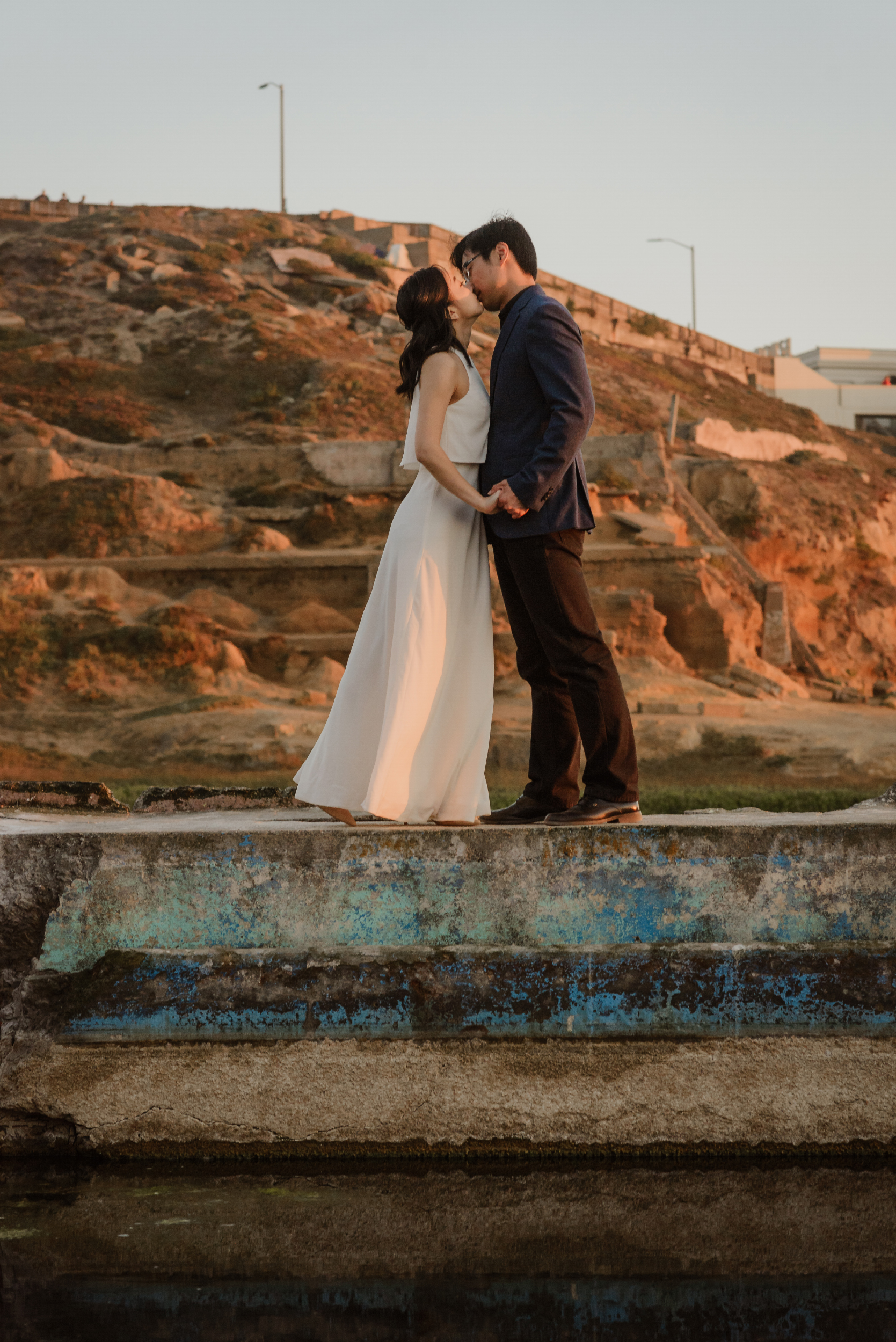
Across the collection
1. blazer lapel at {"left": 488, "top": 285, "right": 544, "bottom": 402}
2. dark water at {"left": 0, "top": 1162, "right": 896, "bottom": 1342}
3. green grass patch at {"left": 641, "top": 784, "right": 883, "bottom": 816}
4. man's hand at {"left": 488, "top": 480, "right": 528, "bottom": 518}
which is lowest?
green grass patch at {"left": 641, "top": 784, "right": 883, "bottom": 816}

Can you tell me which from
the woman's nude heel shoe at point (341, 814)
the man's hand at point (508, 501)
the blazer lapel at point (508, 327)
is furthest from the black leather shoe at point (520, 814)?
the blazer lapel at point (508, 327)

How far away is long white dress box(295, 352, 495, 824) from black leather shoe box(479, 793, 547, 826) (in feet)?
0.14

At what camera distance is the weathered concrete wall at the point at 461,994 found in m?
3.04

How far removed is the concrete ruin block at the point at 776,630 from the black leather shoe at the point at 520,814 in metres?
24.7

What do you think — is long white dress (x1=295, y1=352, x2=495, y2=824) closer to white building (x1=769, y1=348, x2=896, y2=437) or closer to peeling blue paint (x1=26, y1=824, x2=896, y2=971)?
peeling blue paint (x1=26, y1=824, x2=896, y2=971)

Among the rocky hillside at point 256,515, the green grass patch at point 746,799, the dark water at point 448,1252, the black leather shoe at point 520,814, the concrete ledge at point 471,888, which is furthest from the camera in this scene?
the rocky hillside at point 256,515

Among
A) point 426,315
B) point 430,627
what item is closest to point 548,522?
point 430,627

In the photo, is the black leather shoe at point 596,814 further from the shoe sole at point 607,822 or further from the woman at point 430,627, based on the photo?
the woman at point 430,627

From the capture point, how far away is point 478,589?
3.79m

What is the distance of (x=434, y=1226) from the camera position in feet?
8.75

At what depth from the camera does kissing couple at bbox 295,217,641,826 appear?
11.7 ft

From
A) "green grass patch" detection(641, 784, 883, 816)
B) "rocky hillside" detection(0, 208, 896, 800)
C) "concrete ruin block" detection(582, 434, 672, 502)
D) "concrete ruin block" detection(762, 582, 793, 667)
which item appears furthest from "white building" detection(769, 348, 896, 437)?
"green grass patch" detection(641, 784, 883, 816)

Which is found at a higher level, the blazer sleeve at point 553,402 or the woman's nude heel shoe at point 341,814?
the blazer sleeve at point 553,402

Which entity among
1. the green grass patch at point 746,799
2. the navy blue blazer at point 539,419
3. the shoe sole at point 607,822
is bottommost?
the green grass patch at point 746,799
